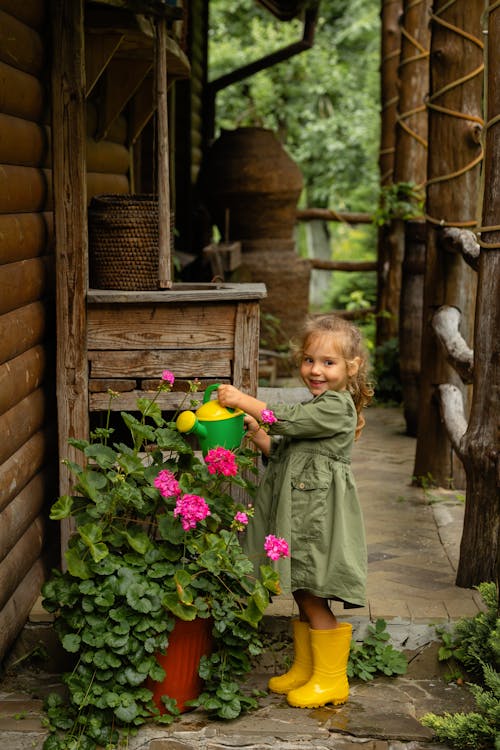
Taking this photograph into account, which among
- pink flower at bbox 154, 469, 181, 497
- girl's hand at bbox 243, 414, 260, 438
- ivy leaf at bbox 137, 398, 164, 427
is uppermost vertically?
ivy leaf at bbox 137, 398, 164, 427

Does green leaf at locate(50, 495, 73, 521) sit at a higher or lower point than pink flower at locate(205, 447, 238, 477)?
lower

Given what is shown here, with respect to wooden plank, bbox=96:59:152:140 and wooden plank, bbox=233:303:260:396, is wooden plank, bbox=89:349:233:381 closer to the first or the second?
wooden plank, bbox=233:303:260:396

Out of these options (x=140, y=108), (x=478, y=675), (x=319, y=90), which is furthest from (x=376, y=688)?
(x=319, y=90)

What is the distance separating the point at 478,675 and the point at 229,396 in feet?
4.31

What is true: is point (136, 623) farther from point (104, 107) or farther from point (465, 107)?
point (465, 107)

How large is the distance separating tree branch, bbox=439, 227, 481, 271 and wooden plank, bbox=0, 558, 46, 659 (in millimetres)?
2235

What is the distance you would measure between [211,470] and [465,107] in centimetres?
309

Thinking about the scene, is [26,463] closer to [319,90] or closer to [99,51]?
[99,51]

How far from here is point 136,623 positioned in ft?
9.89

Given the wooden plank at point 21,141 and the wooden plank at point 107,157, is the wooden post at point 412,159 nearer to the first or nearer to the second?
the wooden plank at point 107,157

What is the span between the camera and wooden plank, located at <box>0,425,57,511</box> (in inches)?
135

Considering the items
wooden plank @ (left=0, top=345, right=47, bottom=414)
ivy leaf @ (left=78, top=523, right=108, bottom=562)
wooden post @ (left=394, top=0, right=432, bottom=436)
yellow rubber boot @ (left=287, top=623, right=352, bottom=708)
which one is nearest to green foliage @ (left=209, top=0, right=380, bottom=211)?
wooden post @ (left=394, top=0, right=432, bottom=436)

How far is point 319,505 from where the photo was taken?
3.25m

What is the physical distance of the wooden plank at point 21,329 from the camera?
→ 11.1ft
